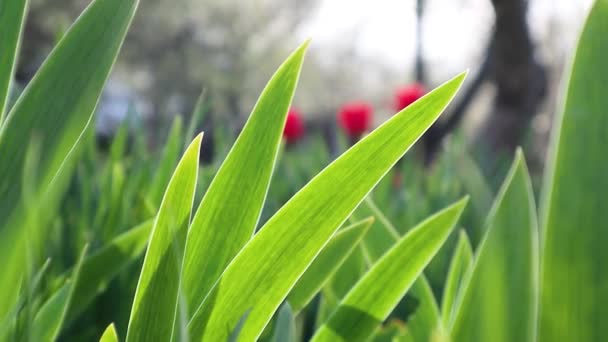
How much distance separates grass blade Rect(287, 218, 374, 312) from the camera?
351mm

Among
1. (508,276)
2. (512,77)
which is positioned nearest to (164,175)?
(508,276)

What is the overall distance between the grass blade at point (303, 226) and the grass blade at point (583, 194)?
52 millimetres

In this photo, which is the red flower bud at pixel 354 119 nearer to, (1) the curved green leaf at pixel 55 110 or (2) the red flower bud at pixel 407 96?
(2) the red flower bud at pixel 407 96

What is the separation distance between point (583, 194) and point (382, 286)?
11cm

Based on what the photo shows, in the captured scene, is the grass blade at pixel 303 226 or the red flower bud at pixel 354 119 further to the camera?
the red flower bud at pixel 354 119

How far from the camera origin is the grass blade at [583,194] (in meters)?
0.21

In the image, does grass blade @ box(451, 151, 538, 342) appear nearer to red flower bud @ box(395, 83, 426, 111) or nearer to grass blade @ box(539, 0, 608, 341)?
grass blade @ box(539, 0, 608, 341)

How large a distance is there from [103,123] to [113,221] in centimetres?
895

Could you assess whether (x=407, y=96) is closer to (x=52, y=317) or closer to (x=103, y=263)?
(x=103, y=263)

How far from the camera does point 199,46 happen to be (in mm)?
14078

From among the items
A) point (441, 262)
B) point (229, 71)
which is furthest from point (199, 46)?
point (441, 262)

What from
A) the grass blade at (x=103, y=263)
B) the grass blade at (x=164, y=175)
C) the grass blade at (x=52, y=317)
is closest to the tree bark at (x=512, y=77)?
the grass blade at (x=164, y=175)

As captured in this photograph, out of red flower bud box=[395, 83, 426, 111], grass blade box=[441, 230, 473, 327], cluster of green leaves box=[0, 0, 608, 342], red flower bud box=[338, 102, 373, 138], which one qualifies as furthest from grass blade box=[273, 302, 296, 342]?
red flower bud box=[338, 102, 373, 138]

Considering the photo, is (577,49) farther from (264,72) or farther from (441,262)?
(264,72)
